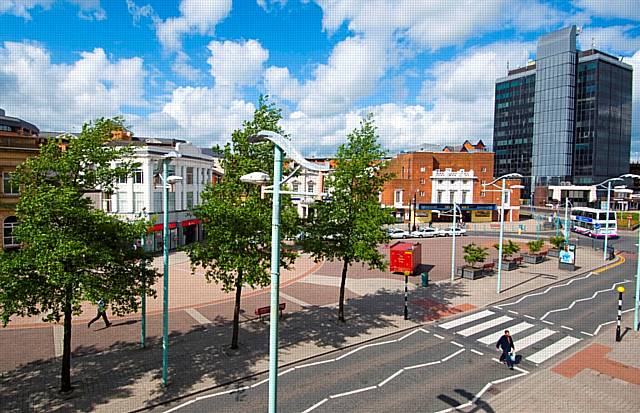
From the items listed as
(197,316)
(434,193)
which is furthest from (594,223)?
(197,316)

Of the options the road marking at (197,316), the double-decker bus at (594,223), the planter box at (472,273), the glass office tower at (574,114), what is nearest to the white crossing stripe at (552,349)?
the planter box at (472,273)

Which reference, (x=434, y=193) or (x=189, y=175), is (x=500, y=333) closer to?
(x=189, y=175)

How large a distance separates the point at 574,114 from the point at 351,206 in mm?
104892

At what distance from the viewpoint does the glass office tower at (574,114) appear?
97.8 metres

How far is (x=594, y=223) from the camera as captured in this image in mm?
51781

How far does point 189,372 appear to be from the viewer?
12953 millimetres

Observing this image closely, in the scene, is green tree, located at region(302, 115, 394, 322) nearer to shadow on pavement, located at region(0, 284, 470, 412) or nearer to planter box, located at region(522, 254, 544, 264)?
shadow on pavement, located at region(0, 284, 470, 412)

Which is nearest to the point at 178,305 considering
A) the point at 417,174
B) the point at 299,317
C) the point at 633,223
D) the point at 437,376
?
the point at 299,317

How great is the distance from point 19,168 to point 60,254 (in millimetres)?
2883

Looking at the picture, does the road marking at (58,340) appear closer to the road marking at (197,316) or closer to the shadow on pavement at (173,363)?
the shadow on pavement at (173,363)

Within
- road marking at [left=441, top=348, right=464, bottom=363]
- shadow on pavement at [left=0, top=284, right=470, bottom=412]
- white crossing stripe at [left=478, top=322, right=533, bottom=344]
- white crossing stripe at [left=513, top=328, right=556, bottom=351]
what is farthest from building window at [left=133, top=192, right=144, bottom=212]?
white crossing stripe at [left=513, top=328, right=556, bottom=351]

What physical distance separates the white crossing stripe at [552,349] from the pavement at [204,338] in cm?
456

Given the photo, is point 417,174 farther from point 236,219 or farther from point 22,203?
point 22,203

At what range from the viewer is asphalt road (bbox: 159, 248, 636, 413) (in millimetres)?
11258
